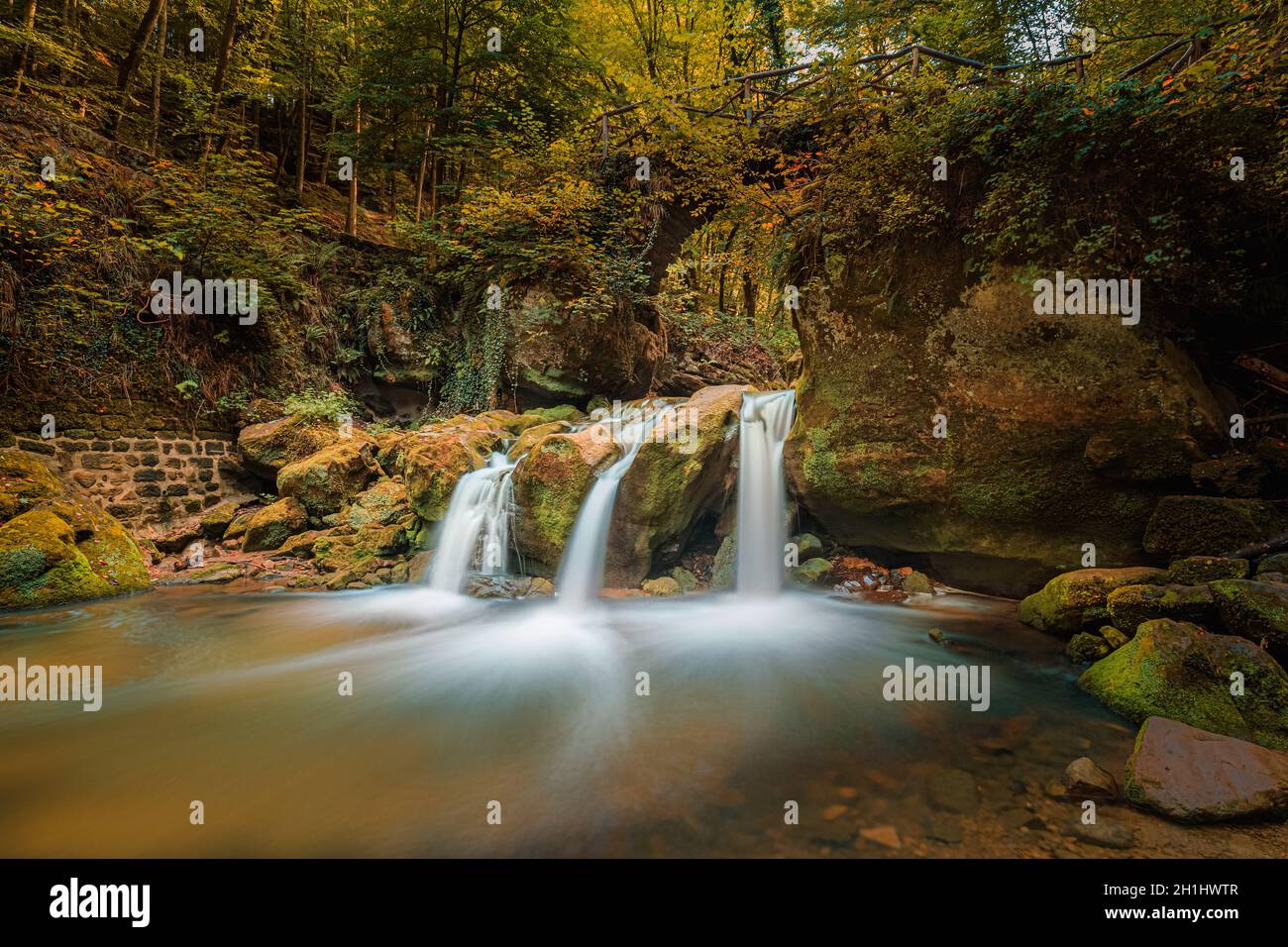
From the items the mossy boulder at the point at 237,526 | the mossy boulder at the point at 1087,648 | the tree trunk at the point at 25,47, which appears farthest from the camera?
the tree trunk at the point at 25,47

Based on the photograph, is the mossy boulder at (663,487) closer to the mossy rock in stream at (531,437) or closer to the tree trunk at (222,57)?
the mossy rock in stream at (531,437)

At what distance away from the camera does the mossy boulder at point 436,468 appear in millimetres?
7934

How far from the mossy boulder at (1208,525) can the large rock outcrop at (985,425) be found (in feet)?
1.02

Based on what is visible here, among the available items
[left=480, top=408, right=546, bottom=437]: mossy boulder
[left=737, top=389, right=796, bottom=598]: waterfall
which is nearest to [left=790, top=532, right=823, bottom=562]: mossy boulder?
[left=737, top=389, right=796, bottom=598]: waterfall

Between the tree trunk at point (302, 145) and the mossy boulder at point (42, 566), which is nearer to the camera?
the mossy boulder at point (42, 566)

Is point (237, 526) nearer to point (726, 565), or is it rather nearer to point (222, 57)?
point (726, 565)

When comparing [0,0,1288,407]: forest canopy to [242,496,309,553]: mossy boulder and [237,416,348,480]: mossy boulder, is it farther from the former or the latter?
[242,496,309,553]: mossy boulder

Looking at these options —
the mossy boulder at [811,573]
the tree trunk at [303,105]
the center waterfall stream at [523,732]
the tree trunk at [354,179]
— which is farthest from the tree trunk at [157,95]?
the mossy boulder at [811,573]

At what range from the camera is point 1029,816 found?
2.42 meters

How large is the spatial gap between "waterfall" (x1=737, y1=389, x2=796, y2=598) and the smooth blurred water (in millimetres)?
1268

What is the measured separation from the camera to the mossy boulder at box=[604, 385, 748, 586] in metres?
7.12

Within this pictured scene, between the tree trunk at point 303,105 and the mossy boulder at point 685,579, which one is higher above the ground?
the tree trunk at point 303,105

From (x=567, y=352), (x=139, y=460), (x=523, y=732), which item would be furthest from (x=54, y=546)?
(x=567, y=352)

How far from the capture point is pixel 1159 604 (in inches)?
152
